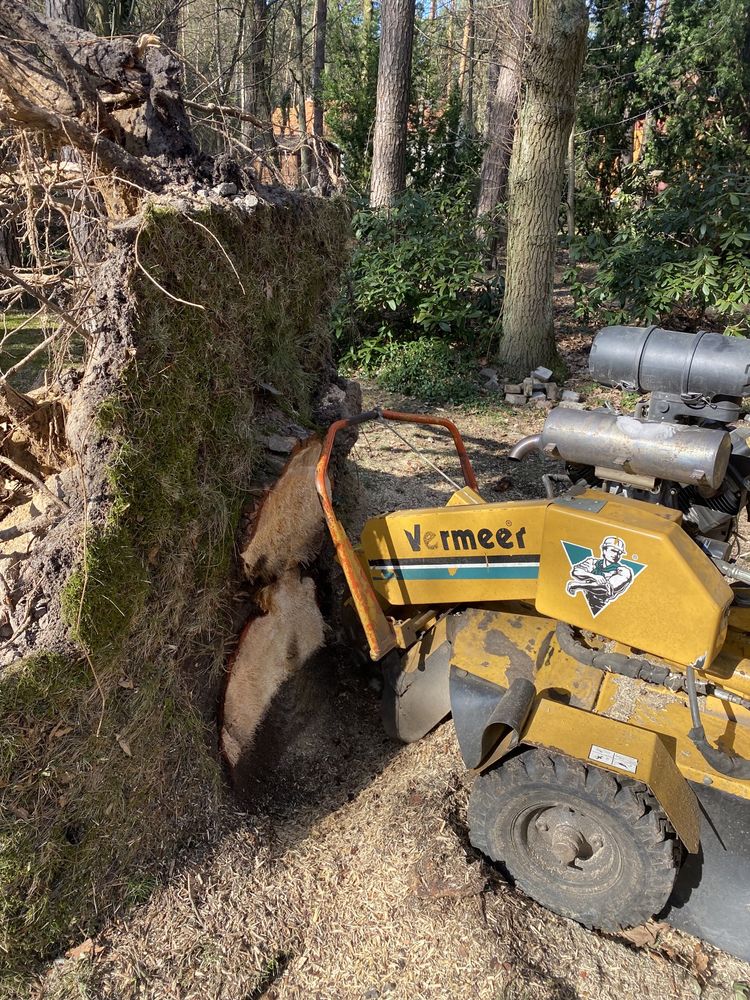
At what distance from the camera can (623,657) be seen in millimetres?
3217

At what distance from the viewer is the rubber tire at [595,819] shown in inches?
115

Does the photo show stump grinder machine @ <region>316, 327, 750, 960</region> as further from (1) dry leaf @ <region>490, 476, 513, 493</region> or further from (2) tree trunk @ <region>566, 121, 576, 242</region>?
(2) tree trunk @ <region>566, 121, 576, 242</region>

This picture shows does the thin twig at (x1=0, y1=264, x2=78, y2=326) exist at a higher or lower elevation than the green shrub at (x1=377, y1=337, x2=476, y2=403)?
higher

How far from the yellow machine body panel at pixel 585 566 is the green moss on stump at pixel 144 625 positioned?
977 millimetres

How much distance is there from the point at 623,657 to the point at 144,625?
2.03 metres

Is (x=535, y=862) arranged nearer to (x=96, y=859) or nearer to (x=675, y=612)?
(x=675, y=612)

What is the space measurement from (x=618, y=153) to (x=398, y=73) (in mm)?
4691

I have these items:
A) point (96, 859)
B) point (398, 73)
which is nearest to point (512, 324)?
point (398, 73)

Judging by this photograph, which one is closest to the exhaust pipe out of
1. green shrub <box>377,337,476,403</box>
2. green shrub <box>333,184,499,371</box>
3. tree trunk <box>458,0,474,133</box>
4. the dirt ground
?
the dirt ground

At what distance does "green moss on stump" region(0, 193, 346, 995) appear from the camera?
2.78 metres

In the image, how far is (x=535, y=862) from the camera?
3277 millimetres

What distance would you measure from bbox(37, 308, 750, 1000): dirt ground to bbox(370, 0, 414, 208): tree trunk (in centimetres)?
936

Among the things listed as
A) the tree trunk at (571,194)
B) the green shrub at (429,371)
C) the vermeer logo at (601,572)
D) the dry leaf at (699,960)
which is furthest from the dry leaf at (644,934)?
the tree trunk at (571,194)

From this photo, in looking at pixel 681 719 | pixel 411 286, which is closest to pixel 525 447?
pixel 681 719
